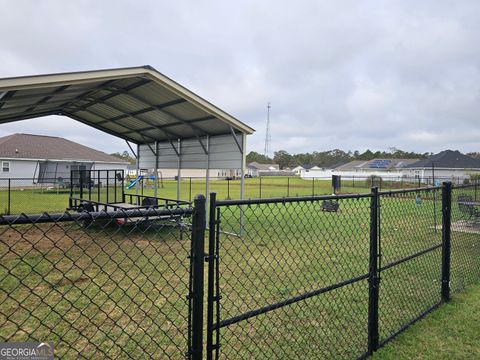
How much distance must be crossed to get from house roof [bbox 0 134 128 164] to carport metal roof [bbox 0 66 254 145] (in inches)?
755

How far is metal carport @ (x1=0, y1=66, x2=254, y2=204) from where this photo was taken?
21.2 feet

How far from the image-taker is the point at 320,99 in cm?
4194

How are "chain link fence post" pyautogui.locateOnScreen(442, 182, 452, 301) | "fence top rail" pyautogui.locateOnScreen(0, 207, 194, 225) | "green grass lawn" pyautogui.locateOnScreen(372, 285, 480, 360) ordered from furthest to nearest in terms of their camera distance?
"chain link fence post" pyautogui.locateOnScreen(442, 182, 452, 301) < "green grass lawn" pyautogui.locateOnScreen(372, 285, 480, 360) < "fence top rail" pyautogui.locateOnScreen(0, 207, 194, 225)

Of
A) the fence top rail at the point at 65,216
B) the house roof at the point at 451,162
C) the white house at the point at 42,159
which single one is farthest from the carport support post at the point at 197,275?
the house roof at the point at 451,162

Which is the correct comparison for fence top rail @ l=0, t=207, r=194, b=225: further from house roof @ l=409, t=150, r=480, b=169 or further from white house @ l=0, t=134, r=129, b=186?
house roof @ l=409, t=150, r=480, b=169

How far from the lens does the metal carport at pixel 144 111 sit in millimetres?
6452

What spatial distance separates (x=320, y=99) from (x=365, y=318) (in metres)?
41.0

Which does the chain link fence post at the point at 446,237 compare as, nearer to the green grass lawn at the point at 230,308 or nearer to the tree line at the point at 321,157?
the green grass lawn at the point at 230,308

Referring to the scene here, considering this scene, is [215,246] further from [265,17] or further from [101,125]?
[265,17]

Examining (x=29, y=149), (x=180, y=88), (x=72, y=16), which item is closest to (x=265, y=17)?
(x=72, y=16)

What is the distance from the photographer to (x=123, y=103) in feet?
31.1

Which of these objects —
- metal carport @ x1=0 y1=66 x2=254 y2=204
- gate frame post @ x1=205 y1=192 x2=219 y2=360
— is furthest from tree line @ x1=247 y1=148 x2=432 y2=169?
gate frame post @ x1=205 y1=192 x2=219 y2=360

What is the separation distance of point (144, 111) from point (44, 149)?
81.9 ft

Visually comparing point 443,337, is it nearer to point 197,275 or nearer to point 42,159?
point 197,275
